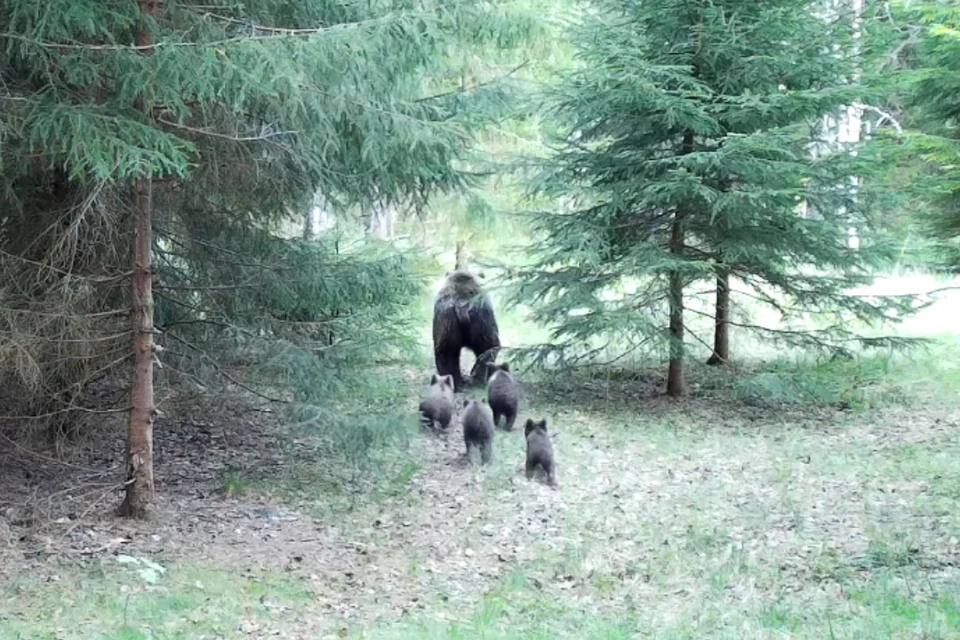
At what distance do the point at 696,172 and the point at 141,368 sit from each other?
8248 millimetres

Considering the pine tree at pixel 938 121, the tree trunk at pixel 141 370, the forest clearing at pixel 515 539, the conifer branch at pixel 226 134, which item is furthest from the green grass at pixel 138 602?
the pine tree at pixel 938 121

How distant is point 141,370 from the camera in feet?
28.5

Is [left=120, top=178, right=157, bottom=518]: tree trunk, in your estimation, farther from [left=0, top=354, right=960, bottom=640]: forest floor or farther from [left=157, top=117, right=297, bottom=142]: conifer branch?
[left=157, top=117, right=297, bottom=142]: conifer branch

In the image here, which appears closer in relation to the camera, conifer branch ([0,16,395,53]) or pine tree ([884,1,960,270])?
conifer branch ([0,16,395,53])

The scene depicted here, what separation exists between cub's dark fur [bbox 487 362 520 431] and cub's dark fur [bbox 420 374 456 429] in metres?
0.57

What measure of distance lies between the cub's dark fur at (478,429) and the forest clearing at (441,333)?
0.06 meters

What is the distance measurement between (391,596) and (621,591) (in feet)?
6.09

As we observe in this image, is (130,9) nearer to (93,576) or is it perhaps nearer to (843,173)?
(93,576)

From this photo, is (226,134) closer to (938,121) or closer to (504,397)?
(504,397)

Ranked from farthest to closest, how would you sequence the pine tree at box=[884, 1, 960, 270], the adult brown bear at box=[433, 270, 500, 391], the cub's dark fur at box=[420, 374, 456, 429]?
the adult brown bear at box=[433, 270, 500, 391]
the cub's dark fur at box=[420, 374, 456, 429]
the pine tree at box=[884, 1, 960, 270]

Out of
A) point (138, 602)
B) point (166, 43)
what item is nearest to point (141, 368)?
point (138, 602)

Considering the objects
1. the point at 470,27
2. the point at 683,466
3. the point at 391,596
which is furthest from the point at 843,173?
the point at 391,596

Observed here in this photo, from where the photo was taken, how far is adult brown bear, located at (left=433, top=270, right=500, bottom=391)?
1495 cm

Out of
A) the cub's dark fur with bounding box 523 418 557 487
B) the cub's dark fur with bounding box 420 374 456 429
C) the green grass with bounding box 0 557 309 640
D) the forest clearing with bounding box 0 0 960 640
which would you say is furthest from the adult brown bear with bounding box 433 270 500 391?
the green grass with bounding box 0 557 309 640
